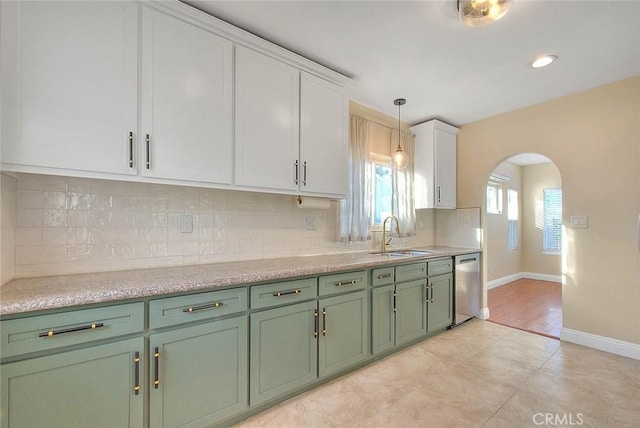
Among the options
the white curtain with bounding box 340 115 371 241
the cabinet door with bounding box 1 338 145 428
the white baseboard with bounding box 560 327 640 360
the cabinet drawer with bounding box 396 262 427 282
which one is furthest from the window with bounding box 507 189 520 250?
the cabinet door with bounding box 1 338 145 428

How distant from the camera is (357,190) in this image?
122 inches

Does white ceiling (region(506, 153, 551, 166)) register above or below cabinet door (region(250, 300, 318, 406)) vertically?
above

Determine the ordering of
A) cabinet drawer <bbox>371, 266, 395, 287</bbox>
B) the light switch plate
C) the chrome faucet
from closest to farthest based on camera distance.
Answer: cabinet drawer <bbox>371, 266, 395, 287</bbox>, the light switch plate, the chrome faucet

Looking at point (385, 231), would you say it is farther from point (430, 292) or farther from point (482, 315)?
point (482, 315)

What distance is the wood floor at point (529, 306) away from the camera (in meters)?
3.48

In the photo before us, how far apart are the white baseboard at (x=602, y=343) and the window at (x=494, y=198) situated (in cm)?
287

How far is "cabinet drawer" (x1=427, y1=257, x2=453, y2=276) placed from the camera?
3047mm

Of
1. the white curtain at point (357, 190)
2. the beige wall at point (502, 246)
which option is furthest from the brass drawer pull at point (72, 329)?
the beige wall at point (502, 246)

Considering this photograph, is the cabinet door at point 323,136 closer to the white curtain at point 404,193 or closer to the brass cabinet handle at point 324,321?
the brass cabinet handle at point 324,321

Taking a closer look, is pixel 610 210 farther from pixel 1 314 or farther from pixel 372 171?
pixel 1 314

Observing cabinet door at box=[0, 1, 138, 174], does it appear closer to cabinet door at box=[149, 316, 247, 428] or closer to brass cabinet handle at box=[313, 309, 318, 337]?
cabinet door at box=[149, 316, 247, 428]

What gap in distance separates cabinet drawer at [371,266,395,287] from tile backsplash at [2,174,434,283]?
0.77 meters

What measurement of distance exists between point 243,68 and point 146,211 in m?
1.20

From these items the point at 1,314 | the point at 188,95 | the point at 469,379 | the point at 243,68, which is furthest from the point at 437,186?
the point at 1,314
